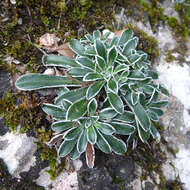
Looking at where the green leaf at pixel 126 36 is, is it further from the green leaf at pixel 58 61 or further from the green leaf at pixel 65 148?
the green leaf at pixel 65 148

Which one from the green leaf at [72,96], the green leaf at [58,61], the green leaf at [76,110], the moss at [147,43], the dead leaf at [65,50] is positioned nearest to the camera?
the green leaf at [76,110]

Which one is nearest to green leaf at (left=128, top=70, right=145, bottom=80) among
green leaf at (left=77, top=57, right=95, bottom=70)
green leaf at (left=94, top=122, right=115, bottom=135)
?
green leaf at (left=77, top=57, right=95, bottom=70)

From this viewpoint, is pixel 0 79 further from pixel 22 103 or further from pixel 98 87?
pixel 98 87

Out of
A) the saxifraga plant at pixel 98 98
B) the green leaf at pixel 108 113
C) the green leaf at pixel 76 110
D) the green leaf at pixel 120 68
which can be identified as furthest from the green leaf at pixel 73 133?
the green leaf at pixel 120 68

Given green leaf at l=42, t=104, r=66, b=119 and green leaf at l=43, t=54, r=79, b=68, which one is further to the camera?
green leaf at l=43, t=54, r=79, b=68

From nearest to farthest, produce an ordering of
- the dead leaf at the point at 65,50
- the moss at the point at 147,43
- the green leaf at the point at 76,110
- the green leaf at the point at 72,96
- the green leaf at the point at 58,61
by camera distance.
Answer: the green leaf at the point at 76,110
the green leaf at the point at 72,96
the green leaf at the point at 58,61
the dead leaf at the point at 65,50
the moss at the point at 147,43

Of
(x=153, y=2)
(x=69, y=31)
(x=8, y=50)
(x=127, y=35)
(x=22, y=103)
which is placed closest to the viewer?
(x=22, y=103)

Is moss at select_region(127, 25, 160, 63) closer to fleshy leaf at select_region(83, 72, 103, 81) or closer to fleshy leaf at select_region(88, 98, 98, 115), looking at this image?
fleshy leaf at select_region(83, 72, 103, 81)

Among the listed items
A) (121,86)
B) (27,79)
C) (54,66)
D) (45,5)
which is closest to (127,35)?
Answer: (121,86)
